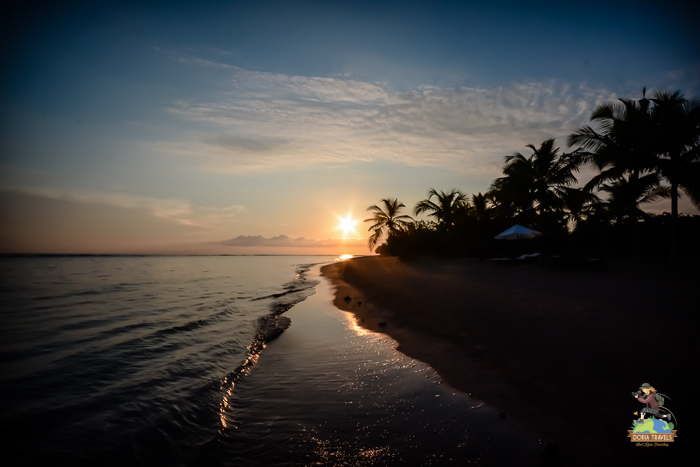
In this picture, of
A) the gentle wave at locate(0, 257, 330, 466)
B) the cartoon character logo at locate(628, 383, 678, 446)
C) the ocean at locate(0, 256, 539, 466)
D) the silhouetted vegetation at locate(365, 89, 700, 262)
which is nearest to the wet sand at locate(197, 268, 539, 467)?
the ocean at locate(0, 256, 539, 466)

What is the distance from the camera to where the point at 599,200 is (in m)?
24.3

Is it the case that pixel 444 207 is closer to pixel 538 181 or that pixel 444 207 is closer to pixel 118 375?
pixel 538 181

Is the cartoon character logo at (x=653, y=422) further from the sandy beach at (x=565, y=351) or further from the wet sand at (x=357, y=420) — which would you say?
the wet sand at (x=357, y=420)

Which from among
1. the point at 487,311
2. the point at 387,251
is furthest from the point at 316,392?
the point at 387,251

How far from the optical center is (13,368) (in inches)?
250

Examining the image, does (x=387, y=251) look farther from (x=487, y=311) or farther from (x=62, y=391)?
(x=62, y=391)

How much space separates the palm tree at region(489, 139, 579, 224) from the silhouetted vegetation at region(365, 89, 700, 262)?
70 mm

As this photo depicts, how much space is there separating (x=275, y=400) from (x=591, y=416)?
3.94 metres

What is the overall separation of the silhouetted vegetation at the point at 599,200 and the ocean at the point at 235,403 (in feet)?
55.4

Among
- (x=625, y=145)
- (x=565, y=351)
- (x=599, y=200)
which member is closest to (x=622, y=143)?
(x=625, y=145)

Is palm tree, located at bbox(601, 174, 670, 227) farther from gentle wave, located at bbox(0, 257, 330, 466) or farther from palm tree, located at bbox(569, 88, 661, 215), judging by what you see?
gentle wave, located at bbox(0, 257, 330, 466)

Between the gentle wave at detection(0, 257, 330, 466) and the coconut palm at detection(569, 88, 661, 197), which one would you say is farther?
the coconut palm at detection(569, 88, 661, 197)

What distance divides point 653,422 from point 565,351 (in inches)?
76.2

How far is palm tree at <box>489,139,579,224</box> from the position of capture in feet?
82.6
